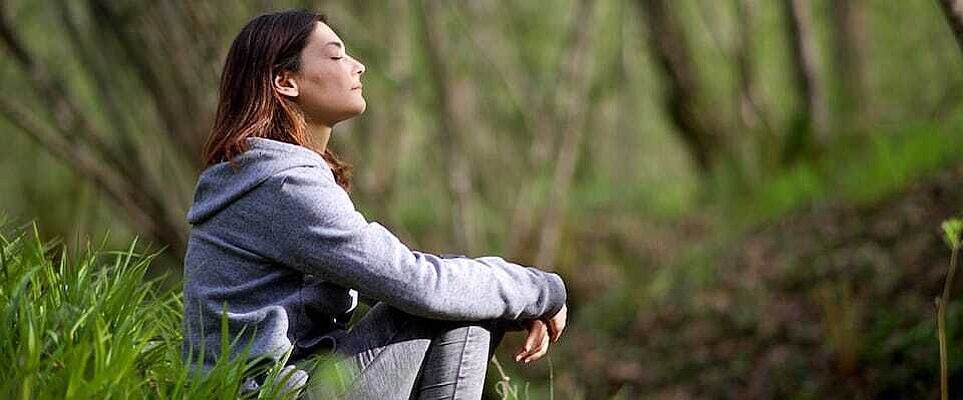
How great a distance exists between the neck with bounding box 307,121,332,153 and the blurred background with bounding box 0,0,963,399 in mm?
587

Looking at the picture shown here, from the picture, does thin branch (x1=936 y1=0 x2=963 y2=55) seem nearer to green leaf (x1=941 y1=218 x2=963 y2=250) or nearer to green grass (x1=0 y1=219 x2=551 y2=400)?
green leaf (x1=941 y1=218 x2=963 y2=250)

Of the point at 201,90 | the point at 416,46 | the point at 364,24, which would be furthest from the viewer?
the point at 416,46

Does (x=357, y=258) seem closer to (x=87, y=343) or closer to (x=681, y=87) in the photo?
(x=87, y=343)

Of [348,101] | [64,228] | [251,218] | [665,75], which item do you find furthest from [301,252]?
[64,228]

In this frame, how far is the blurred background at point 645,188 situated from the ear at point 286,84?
0.62 metres

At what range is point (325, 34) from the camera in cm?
271

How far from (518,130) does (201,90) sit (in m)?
9.60

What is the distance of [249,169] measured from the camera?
100 inches

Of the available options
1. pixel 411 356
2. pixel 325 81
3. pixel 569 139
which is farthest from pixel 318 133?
pixel 569 139

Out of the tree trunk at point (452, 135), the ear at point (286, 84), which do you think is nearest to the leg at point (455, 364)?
the ear at point (286, 84)

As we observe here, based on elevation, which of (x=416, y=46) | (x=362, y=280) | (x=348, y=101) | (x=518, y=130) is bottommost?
(x=518, y=130)

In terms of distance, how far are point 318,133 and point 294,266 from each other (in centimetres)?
36

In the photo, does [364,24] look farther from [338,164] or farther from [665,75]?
[338,164]

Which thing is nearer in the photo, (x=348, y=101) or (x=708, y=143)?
(x=348, y=101)
